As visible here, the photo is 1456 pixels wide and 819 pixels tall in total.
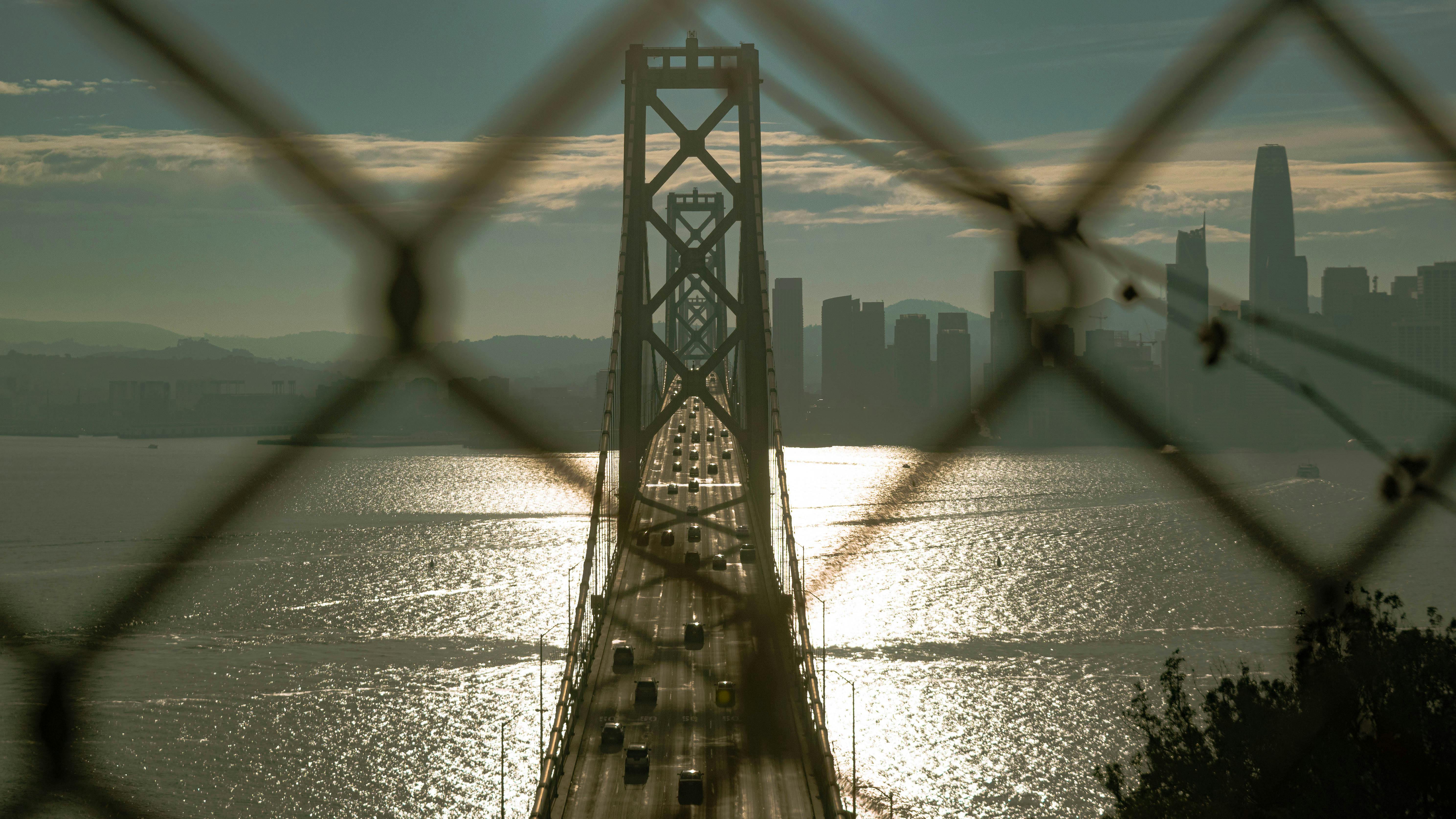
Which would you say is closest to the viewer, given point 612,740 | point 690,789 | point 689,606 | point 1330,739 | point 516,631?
point 1330,739

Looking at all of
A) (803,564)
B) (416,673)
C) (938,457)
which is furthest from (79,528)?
(938,457)

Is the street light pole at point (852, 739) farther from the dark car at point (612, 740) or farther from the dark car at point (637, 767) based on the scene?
the dark car at point (637, 767)

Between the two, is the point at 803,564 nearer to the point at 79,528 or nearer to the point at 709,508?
the point at 709,508

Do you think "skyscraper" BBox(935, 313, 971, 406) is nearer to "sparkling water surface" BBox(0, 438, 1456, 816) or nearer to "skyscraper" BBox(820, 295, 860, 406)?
"sparkling water surface" BBox(0, 438, 1456, 816)

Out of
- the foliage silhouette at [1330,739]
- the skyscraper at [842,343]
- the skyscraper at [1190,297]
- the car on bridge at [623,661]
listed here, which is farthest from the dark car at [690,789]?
the skyscraper at [842,343]

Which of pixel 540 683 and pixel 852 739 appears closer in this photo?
pixel 852 739

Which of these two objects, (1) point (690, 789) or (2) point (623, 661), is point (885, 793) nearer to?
(2) point (623, 661)

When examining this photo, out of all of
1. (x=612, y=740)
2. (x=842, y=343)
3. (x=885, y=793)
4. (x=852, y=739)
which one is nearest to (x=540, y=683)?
(x=852, y=739)

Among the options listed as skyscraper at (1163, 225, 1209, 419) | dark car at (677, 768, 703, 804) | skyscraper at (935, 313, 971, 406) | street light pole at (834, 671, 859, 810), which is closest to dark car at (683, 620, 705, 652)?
dark car at (677, 768, 703, 804)
